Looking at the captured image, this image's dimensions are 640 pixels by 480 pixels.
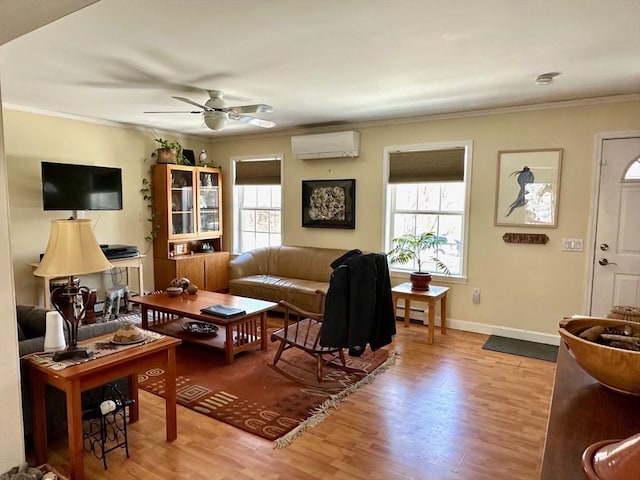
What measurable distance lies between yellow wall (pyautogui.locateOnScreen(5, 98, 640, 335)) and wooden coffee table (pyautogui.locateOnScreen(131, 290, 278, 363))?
176 centimetres

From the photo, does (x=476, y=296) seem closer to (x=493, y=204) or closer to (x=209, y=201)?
(x=493, y=204)

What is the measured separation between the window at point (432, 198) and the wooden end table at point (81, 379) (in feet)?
11.0

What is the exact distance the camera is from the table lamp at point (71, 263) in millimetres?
1948

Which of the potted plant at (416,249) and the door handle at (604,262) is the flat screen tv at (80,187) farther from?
the door handle at (604,262)

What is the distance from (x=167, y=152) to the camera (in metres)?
5.70

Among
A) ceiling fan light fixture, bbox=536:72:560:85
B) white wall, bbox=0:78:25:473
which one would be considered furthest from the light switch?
white wall, bbox=0:78:25:473

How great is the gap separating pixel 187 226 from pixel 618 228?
206 inches

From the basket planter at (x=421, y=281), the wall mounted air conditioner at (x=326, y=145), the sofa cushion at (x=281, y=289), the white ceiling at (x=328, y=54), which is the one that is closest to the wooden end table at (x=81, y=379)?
the white ceiling at (x=328, y=54)

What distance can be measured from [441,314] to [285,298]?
1.83 meters

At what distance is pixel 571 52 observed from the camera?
2.73m

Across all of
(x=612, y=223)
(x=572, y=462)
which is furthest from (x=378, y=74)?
(x=572, y=462)

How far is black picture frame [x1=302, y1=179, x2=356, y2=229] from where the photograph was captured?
5340 millimetres

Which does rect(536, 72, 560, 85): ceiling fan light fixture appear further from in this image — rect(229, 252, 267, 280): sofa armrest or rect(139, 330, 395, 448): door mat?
rect(229, 252, 267, 280): sofa armrest

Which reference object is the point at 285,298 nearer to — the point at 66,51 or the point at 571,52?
the point at 66,51
